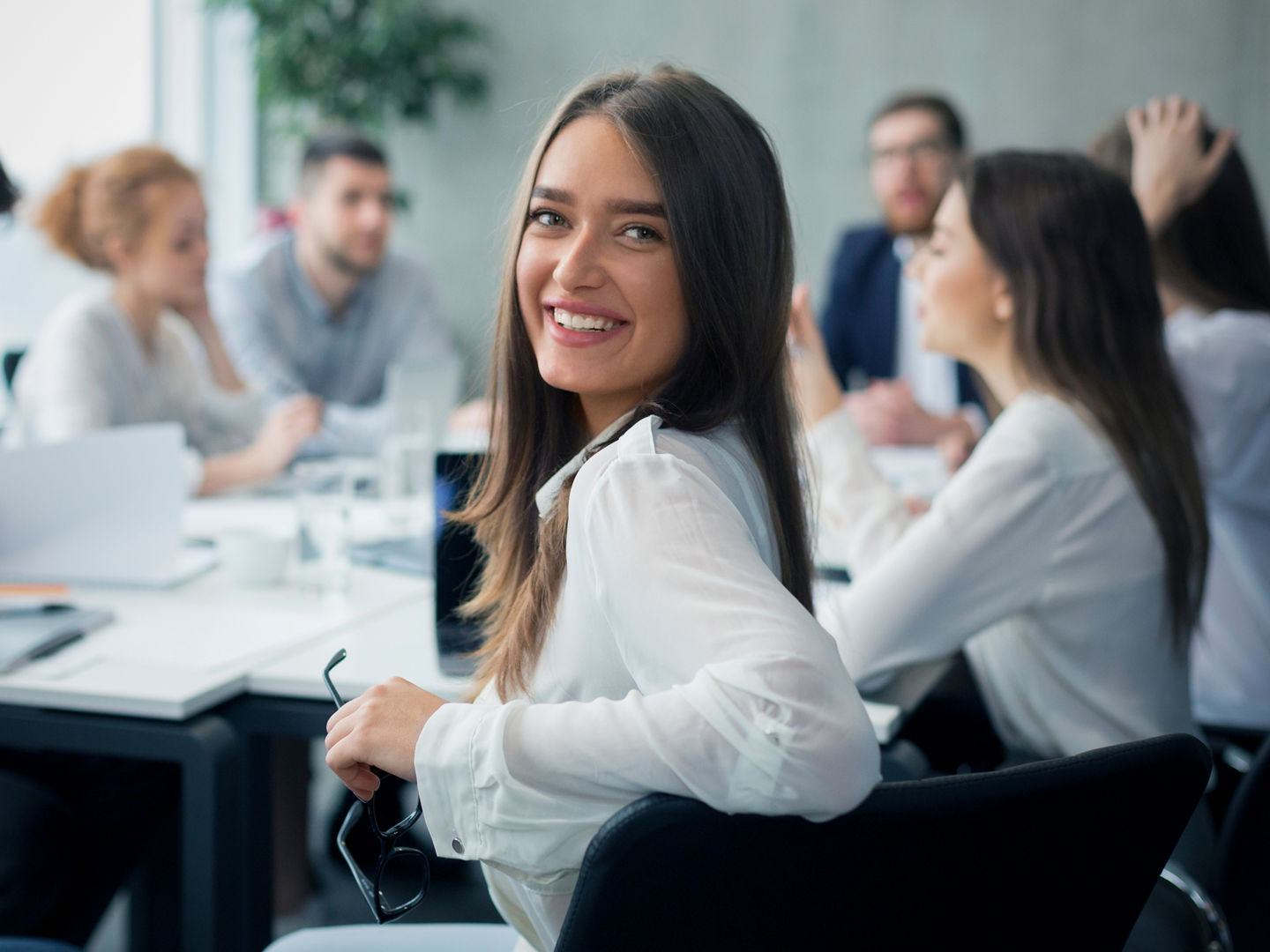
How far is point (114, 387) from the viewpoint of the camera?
230 centimetres

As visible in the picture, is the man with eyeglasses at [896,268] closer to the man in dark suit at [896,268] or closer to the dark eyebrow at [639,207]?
the man in dark suit at [896,268]

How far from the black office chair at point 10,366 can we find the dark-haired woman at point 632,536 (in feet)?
6.62

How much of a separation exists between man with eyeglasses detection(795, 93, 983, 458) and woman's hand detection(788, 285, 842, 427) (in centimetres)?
166

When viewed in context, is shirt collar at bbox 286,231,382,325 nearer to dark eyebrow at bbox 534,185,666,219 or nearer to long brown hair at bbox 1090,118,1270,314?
long brown hair at bbox 1090,118,1270,314

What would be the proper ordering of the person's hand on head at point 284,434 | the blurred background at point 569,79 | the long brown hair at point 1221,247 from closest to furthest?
the long brown hair at point 1221,247 → the person's hand on head at point 284,434 → the blurred background at point 569,79

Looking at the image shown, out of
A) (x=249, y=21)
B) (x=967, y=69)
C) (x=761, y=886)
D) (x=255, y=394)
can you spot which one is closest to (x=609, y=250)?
(x=761, y=886)

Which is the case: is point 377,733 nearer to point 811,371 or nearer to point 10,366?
point 811,371

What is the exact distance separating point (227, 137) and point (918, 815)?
543 centimetres

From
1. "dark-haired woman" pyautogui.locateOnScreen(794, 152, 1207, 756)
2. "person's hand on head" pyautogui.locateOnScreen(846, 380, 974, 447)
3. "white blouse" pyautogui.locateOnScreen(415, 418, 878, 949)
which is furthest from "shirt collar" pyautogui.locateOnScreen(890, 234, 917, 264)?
"white blouse" pyautogui.locateOnScreen(415, 418, 878, 949)

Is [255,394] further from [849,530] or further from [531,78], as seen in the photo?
[531,78]

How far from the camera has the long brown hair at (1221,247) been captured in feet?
6.70

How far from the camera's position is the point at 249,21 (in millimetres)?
5062

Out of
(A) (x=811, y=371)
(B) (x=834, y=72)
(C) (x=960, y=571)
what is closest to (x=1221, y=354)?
(A) (x=811, y=371)

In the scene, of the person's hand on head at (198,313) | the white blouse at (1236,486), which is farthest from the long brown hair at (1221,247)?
the person's hand on head at (198,313)
